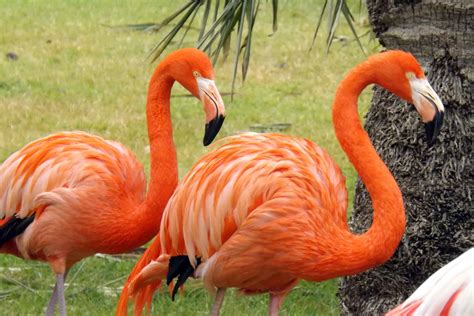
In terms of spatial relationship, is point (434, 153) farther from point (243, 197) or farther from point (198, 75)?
point (198, 75)

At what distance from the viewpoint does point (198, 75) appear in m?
4.19

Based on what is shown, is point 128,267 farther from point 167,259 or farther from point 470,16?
point 470,16

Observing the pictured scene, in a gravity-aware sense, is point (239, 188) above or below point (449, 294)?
below

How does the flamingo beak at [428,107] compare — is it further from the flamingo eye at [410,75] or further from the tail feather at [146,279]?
the tail feather at [146,279]

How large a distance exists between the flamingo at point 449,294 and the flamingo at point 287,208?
96 cm

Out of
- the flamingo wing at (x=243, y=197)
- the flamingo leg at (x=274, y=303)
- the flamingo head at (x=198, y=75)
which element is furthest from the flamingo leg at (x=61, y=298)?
the flamingo head at (x=198, y=75)

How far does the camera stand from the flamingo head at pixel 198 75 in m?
4.07

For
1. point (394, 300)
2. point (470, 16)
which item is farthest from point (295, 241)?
point (470, 16)

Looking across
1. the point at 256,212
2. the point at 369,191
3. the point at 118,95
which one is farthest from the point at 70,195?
the point at 118,95

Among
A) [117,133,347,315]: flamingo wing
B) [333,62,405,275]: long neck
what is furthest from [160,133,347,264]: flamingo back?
[333,62,405,275]: long neck

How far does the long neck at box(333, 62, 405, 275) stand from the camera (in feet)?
12.5

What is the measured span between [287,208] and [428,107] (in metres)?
0.65

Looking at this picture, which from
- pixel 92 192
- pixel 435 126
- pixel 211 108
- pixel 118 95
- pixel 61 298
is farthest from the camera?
pixel 118 95

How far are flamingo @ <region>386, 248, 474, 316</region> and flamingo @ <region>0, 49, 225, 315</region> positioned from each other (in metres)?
1.61
